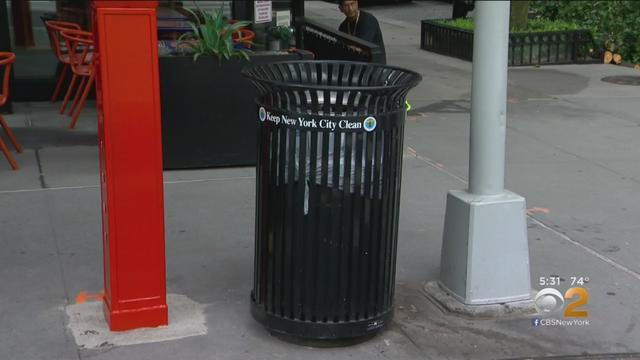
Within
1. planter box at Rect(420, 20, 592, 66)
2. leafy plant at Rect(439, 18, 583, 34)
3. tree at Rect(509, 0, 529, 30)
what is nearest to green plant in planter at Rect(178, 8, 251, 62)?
planter box at Rect(420, 20, 592, 66)

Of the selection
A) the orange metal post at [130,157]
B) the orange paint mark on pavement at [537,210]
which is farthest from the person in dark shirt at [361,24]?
the orange metal post at [130,157]

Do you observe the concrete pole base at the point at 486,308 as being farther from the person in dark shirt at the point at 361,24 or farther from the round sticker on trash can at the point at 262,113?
the person in dark shirt at the point at 361,24

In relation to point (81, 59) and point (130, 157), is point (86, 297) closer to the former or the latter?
point (130, 157)

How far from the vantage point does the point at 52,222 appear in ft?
20.1

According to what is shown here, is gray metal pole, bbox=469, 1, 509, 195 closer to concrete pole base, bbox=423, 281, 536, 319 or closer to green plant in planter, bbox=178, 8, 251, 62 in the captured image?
concrete pole base, bbox=423, 281, 536, 319

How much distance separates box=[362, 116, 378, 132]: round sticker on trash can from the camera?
160 inches

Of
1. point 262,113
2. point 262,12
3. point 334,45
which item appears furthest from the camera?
point 262,12

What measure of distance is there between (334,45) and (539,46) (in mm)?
6354

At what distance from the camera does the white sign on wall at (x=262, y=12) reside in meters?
9.96

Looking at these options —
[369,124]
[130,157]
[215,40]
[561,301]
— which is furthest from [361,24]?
[130,157]

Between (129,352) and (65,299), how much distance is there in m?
0.81

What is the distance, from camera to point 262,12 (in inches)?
396

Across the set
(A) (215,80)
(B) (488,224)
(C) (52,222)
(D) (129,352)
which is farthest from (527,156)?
(D) (129,352)

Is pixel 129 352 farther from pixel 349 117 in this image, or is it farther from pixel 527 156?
pixel 527 156
